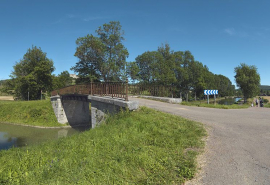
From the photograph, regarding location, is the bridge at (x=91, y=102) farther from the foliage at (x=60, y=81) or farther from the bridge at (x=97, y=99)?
the foliage at (x=60, y=81)

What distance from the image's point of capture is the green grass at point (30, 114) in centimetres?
2233

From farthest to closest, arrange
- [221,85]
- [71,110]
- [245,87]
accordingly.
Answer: [221,85] → [245,87] → [71,110]

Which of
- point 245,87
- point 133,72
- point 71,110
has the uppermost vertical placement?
point 133,72

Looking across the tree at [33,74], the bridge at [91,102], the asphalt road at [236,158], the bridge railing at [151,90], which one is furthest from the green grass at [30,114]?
the asphalt road at [236,158]

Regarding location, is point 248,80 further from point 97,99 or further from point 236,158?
point 236,158

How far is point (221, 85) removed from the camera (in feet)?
272

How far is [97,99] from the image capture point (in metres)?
11.4

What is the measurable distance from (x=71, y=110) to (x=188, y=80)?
114ft

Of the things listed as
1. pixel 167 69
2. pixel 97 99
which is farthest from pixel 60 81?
pixel 97 99

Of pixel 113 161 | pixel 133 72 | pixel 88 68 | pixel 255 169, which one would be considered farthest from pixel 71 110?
pixel 255 169

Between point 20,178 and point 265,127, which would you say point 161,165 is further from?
point 265,127

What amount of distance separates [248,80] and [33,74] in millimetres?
50714

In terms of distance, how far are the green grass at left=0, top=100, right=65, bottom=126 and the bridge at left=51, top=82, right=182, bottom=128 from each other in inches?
41.6

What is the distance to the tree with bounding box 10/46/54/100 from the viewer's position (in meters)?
32.5
